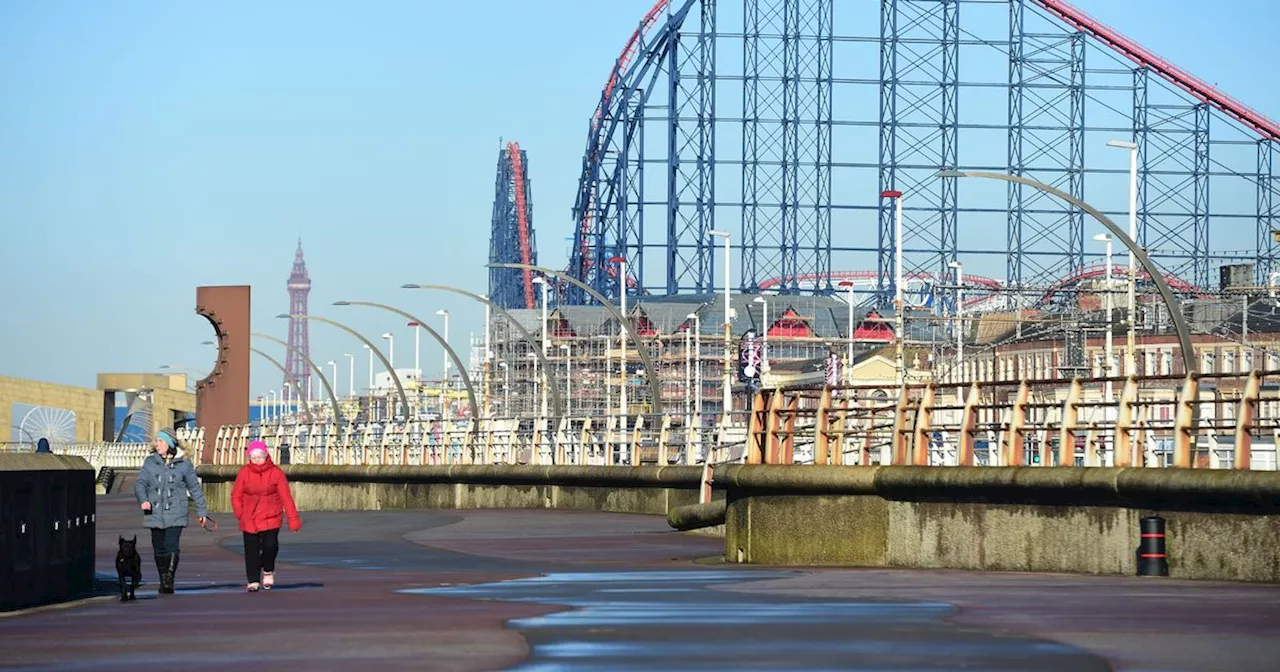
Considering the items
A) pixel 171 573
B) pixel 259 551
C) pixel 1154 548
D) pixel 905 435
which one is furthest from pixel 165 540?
pixel 1154 548

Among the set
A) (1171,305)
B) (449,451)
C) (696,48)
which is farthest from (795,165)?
(1171,305)

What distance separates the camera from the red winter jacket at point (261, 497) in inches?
671

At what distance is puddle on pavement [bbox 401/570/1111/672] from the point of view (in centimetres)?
982

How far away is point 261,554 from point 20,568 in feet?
8.13

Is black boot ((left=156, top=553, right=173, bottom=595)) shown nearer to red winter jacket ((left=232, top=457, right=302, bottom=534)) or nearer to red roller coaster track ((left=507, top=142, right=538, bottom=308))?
red winter jacket ((left=232, top=457, right=302, bottom=534))

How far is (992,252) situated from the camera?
9969cm

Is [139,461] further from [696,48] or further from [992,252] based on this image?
[992,252]

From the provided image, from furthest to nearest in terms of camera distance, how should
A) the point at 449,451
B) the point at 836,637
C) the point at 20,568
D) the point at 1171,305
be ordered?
the point at 449,451, the point at 1171,305, the point at 20,568, the point at 836,637

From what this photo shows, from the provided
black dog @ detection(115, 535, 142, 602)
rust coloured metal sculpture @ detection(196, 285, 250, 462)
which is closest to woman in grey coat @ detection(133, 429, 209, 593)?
black dog @ detection(115, 535, 142, 602)

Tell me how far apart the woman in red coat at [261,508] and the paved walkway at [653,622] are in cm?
28

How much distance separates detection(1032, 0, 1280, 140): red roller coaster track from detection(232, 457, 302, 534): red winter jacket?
81676 millimetres

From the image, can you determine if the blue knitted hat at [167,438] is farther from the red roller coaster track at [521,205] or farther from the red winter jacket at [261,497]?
the red roller coaster track at [521,205]

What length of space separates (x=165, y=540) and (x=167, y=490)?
418 mm

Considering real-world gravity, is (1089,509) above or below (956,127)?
below
